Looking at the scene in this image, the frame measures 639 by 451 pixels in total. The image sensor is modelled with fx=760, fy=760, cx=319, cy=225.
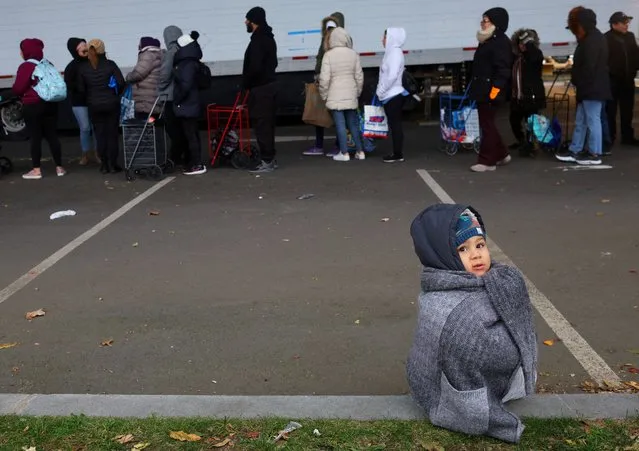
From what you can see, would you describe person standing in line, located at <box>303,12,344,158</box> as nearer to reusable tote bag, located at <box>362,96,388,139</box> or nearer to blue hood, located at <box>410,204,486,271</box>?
Answer: reusable tote bag, located at <box>362,96,388,139</box>

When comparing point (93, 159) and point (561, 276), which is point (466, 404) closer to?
point (561, 276)

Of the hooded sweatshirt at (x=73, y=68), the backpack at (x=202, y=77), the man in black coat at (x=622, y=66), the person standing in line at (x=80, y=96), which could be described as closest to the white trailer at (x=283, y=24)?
the man in black coat at (x=622, y=66)

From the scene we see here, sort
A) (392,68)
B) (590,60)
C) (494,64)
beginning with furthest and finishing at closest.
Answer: (392,68) < (590,60) < (494,64)

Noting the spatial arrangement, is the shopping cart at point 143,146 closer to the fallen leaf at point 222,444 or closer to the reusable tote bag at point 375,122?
the reusable tote bag at point 375,122

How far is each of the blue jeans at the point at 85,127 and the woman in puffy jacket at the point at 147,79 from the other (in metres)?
1.44

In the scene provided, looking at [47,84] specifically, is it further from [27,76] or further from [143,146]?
[143,146]

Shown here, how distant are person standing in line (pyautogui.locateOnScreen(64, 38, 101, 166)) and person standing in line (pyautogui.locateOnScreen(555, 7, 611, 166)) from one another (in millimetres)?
A: 6669

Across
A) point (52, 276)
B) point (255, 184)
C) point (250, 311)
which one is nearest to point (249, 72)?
point (255, 184)

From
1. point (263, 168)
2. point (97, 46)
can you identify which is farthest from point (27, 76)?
point (263, 168)

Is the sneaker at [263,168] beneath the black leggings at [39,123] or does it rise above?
beneath

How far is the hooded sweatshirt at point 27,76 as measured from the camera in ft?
32.8

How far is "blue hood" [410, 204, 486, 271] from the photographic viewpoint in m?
3.13

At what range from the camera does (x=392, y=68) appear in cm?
1058

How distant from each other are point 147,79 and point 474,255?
7.88 meters
